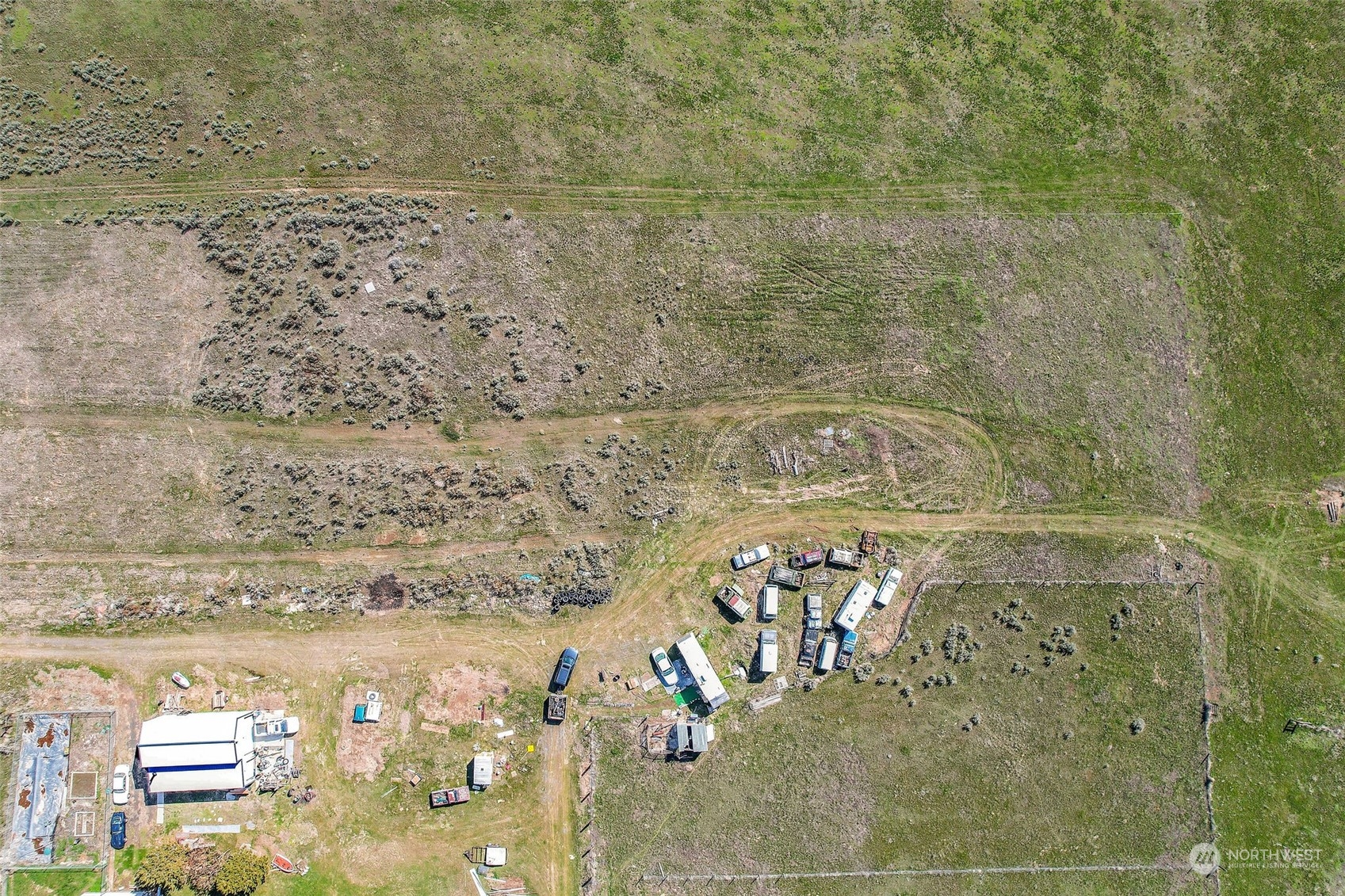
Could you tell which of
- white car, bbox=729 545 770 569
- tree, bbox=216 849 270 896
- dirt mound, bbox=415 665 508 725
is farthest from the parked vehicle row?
tree, bbox=216 849 270 896

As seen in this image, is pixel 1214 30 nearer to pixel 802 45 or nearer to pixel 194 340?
pixel 802 45

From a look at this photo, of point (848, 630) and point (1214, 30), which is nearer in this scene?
point (848, 630)

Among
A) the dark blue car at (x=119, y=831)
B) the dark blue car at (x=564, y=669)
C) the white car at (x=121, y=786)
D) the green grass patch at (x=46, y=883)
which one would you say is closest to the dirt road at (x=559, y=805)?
the dark blue car at (x=564, y=669)

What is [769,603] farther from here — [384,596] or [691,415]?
[384,596]

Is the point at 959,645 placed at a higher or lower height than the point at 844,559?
lower

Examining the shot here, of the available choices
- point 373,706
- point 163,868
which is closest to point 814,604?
point 373,706

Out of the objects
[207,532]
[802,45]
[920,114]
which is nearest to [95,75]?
[207,532]

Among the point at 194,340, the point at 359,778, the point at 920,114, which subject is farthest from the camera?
the point at 920,114
